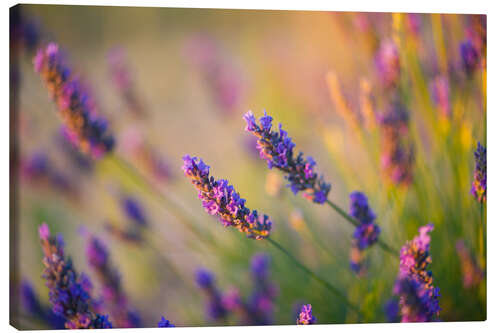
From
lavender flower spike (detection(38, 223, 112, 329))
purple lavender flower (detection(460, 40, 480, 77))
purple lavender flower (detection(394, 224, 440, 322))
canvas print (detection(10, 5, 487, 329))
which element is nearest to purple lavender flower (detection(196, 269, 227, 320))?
canvas print (detection(10, 5, 487, 329))

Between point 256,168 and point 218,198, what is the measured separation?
134 cm

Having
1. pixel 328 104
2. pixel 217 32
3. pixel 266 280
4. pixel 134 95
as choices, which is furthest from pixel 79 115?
pixel 328 104

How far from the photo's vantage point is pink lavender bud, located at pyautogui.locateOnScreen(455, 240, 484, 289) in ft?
5.64

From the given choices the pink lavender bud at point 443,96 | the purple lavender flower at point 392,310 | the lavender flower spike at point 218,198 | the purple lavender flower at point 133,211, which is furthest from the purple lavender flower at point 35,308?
the pink lavender bud at point 443,96

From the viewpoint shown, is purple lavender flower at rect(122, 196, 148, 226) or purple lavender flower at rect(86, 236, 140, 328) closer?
purple lavender flower at rect(86, 236, 140, 328)

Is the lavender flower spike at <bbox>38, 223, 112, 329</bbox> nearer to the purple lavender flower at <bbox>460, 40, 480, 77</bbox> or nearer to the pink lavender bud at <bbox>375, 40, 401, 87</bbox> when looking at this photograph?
the pink lavender bud at <bbox>375, 40, 401, 87</bbox>

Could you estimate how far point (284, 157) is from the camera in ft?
3.91

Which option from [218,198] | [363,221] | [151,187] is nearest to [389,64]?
[363,221]

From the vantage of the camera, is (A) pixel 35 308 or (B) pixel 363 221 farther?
(A) pixel 35 308

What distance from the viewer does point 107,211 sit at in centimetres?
279

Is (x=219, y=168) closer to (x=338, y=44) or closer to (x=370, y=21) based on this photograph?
(x=338, y=44)

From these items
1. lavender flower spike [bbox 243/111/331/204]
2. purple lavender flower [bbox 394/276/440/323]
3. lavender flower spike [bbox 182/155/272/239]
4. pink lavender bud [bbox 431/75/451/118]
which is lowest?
purple lavender flower [bbox 394/276/440/323]

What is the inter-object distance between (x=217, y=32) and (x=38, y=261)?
4.84 feet

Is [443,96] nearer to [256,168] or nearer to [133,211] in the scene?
[256,168]
